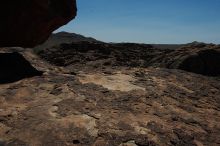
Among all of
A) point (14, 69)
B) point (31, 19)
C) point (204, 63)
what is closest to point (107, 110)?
point (14, 69)

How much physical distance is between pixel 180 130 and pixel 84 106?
80 cm

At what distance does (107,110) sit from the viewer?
3.02 m

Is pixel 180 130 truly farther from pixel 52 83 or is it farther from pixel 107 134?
pixel 52 83

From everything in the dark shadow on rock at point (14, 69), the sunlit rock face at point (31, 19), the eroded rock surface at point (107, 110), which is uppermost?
the sunlit rock face at point (31, 19)

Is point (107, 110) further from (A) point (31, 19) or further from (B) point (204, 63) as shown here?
(B) point (204, 63)

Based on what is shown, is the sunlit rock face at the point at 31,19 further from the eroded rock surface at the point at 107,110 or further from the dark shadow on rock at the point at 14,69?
the eroded rock surface at the point at 107,110

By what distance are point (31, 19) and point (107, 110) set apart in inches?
91.6

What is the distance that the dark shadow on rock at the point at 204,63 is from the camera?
43.2 feet

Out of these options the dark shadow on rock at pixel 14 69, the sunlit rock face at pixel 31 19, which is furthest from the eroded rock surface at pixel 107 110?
the sunlit rock face at pixel 31 19

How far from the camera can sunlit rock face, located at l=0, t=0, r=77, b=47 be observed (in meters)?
4.60

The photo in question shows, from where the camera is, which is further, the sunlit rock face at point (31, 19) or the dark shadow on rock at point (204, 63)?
the dark shadow on rock at point (204, 63)

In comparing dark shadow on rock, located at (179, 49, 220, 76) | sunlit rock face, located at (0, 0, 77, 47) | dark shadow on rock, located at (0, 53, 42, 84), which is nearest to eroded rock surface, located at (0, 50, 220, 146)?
dark shadow on rock, located at (0, 53, 42, 84)

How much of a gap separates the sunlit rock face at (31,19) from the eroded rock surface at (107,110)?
99cm

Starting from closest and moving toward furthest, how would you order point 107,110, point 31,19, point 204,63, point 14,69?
point 107,110 < point 14,69 < point 31,19 < point 204,63
